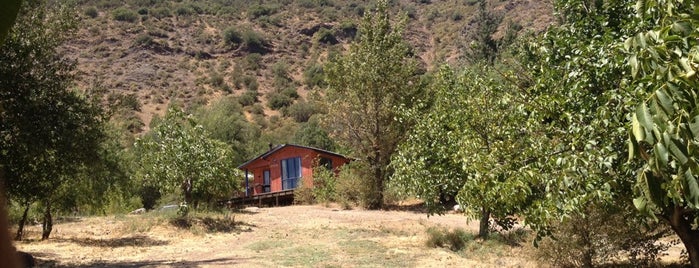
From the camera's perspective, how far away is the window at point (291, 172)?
36625 millimetres

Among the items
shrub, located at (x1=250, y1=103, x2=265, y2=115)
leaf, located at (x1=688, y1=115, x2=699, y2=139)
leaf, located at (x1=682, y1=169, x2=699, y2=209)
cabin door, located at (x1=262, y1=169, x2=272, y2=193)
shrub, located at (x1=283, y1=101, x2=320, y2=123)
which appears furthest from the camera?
shrub, located at (x1=250, y1=103, x2=265, y2=115)

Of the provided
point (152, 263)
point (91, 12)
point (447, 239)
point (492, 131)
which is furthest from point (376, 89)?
point (91, 12)

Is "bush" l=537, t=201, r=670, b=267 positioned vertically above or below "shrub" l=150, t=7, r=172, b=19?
below

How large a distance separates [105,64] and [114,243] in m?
54.1

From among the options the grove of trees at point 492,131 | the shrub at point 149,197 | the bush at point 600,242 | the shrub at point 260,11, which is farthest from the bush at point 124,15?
the bush at point 600,242

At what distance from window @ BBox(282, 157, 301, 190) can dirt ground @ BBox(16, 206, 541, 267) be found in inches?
563

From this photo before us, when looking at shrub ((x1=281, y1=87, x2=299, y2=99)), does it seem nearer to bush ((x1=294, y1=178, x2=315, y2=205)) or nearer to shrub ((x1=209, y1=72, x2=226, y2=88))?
shrub ((x1=209, y1=72, x2=226, y2=88))

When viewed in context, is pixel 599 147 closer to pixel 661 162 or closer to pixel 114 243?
pixel 661 162

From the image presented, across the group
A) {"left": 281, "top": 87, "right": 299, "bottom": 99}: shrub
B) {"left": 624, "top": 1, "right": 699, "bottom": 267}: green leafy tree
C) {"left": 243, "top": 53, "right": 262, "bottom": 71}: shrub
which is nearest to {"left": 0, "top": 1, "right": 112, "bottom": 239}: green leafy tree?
{"left": 624, "top": 1, "right": 699, "bottom": 267}: green leafy tree

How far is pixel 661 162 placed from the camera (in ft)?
7.14

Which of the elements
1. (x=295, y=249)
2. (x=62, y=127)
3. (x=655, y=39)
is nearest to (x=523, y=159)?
(x=655, y=39)

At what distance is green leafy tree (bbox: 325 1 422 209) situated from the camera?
25.4 meters

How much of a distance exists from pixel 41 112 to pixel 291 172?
2565 cm

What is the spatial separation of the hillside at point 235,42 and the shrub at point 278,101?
0.39ft
